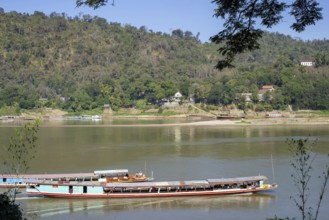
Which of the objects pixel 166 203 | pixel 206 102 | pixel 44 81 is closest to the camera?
pixel 166 203

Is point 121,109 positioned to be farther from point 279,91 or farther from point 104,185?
point 104,185

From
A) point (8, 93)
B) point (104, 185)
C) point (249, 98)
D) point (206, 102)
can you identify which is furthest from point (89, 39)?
point (104, 185)

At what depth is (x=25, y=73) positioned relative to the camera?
9544 cm

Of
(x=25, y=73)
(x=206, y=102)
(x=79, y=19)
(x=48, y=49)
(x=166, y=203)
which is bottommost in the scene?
(x=166, y=203)

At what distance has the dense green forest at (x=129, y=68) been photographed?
74.8 m

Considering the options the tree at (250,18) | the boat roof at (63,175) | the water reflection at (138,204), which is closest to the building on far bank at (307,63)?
the boat roof at (63,175)

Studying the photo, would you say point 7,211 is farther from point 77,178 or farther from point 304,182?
point 77,178

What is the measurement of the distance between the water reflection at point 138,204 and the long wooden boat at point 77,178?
1.82m

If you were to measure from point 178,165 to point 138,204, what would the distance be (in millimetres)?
7993

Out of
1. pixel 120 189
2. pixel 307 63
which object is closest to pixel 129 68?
pixel 307 63

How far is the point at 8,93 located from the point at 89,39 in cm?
3683

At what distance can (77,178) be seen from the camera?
2086 centimetres

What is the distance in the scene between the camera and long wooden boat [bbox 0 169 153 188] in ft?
66.2

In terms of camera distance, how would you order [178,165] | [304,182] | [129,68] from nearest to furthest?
[304,182] < [178,165] < [129,68]
